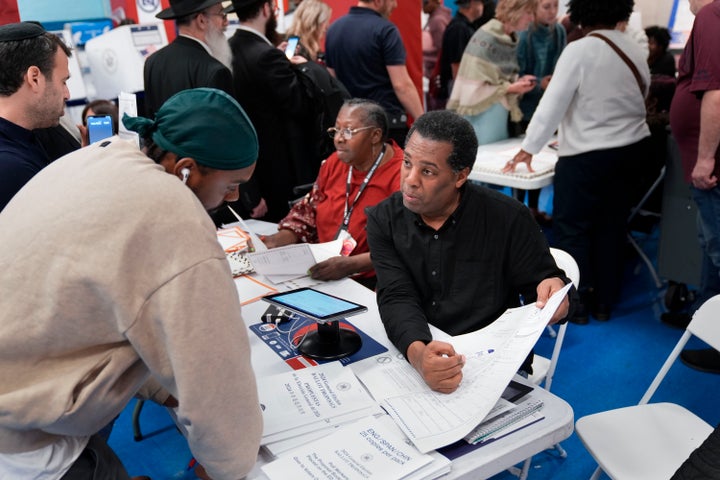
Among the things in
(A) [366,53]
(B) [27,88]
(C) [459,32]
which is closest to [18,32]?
(B) [27,88]

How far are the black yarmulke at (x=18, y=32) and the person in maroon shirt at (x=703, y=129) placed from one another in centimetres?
253

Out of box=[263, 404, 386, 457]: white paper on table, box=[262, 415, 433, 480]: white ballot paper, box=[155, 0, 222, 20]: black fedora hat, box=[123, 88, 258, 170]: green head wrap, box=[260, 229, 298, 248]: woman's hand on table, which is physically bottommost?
box=[260, 229, 298, 248]: woman's hand on table

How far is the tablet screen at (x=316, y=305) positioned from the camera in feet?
4.97

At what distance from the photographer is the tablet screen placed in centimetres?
151

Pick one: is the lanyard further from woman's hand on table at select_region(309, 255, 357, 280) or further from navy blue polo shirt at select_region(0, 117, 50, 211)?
navy blue polo shirt at select_region(0, 117, 50, 211)

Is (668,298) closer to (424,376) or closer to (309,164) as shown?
(309,164)

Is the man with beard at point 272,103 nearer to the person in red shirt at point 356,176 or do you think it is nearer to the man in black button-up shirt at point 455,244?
the person in red shirt at point 356,176

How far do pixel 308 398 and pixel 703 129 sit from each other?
7.29 ft

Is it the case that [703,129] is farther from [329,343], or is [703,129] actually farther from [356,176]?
[329,343]

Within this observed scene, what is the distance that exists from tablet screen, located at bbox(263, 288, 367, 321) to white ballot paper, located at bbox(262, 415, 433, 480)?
30cm

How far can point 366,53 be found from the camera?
12.6 ft

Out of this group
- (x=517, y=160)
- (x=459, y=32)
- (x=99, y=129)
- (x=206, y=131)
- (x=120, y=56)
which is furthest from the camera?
(x=459, y=32)

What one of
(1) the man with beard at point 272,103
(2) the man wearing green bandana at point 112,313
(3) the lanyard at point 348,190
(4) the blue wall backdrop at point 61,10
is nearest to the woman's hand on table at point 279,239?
(3) the lanyard at point 348,190

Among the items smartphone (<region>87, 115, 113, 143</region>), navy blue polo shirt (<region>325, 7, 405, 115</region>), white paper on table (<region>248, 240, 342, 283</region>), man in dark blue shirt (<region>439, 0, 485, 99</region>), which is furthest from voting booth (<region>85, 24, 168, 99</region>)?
white paper on table (<region>248, 240, 342, 283</region>)
